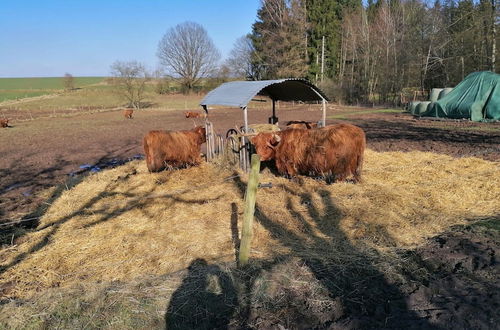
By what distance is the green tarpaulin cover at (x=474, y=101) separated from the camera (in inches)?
736

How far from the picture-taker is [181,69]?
6041cm

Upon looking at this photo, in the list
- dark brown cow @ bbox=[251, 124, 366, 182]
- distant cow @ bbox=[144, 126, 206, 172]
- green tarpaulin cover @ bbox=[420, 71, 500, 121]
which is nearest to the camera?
dark brown cow @ bbox=[251, 124, 366, 182]

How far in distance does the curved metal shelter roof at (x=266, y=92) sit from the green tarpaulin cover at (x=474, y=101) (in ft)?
44.8

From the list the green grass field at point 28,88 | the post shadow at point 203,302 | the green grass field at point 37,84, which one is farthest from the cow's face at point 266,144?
the green grass field at point 37,84

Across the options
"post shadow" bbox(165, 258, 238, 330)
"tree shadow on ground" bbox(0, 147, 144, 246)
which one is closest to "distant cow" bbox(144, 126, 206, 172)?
"tree shadow on ground" bbox(0, 147, 144, 246)

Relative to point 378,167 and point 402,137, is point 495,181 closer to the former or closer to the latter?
point 378,167

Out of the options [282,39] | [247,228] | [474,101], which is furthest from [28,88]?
[247,228]

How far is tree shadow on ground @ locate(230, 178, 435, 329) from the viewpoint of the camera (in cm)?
305

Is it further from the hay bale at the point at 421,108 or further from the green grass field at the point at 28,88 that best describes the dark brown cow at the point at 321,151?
the green grass field at the point at 28,88

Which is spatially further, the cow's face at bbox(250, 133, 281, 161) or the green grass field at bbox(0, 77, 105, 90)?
the green grass field at bbox(0, 77, 105, 90)

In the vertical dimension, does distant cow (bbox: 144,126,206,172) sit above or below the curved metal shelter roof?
below

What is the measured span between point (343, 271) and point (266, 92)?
806cm

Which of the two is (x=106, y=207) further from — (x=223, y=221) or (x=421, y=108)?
(x=421, y=108)

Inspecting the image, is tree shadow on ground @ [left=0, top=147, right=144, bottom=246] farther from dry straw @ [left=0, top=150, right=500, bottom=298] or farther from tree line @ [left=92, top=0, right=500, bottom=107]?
tree line @ [left=92, top=0, right=500, bottom=107]
